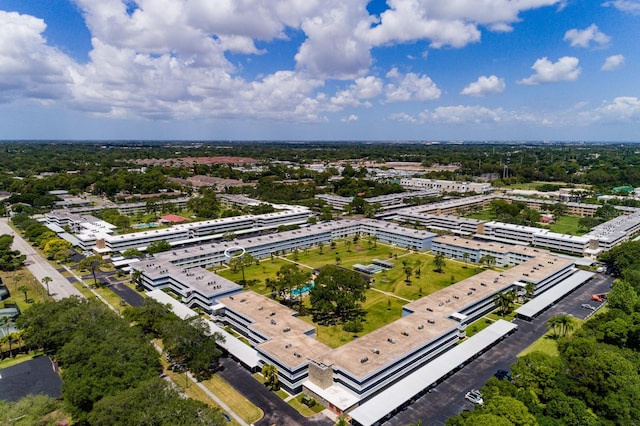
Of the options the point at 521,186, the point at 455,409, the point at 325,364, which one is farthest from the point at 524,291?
the point at 521,186

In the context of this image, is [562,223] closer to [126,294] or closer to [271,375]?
[271,375]

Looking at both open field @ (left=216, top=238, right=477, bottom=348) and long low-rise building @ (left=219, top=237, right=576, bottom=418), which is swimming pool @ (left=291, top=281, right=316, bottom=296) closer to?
open field @ (left=216, top=238, right=477, bottom=348)

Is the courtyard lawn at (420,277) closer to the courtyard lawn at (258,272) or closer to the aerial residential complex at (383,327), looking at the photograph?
the aerial residential complex at (383,327)

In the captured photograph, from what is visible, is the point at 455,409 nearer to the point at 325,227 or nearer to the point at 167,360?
the point at 167,360

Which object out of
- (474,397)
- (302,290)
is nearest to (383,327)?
(474,397)

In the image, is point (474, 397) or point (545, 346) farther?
point (545, 346)

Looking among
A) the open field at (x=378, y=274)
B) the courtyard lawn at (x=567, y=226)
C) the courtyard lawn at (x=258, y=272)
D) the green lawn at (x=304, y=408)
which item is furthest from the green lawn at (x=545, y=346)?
the courtyard lawn at (x=567, y=226)

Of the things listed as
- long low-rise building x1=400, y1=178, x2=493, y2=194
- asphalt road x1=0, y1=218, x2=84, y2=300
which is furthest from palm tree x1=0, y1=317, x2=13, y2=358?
long low-rise building x1=400, y1=178, x2=493, y2=194
